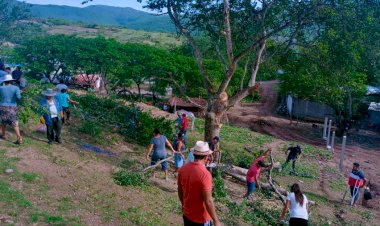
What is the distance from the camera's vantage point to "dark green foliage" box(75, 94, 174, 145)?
15.1 m

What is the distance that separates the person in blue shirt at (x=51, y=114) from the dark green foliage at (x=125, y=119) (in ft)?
13.0

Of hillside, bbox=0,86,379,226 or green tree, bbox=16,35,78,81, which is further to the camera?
green tree, bbox=16,35,78,81

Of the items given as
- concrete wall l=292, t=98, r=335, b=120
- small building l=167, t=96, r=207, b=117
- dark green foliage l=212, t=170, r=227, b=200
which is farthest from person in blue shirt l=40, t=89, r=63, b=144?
concrete wall l=292, t=98, r=335, b=120

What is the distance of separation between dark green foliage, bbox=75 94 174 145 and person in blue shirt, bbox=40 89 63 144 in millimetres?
3969

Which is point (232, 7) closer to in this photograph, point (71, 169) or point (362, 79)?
point (71, 169)

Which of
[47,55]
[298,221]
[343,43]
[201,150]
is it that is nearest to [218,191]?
[298,221]

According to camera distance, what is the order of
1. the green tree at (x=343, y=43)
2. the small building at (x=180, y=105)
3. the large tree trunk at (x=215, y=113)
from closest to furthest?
1. the green tree at (x=343, y=43)
2. the large tree trunk at (x=215, y=113)
3. the small building at (x=180, y=105)

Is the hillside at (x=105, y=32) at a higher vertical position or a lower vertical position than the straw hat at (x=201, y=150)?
higher

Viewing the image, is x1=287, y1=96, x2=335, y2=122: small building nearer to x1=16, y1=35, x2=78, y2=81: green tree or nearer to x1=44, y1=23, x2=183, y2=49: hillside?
x1=16, y1=35, x2=78, y2=81: green tree

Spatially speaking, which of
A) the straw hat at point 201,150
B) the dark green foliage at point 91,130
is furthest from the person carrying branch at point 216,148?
the straw hat at point 201,150

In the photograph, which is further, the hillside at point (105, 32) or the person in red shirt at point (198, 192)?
the hillside at point (105, 32)

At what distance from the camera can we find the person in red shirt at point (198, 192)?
4891 millimetres

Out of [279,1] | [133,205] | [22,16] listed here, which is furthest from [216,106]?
[22,16]

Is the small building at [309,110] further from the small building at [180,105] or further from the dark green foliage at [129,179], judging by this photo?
the dark green foliage at [129,179]
